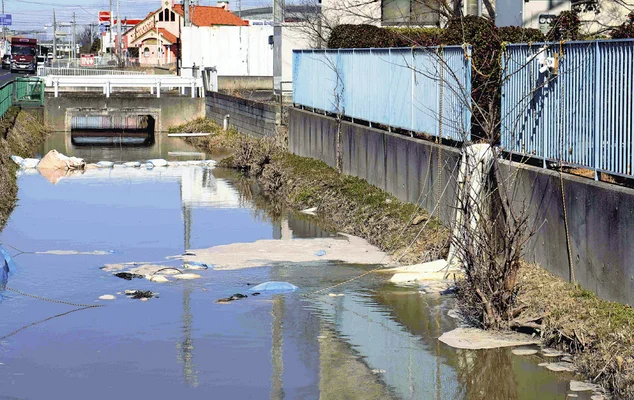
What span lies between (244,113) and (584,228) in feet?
78.3

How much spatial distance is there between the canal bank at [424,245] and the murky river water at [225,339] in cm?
43

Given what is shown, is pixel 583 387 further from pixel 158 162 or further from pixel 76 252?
pixel 158 162

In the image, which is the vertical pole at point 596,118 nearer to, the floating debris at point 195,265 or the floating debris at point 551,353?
the floating debris at point 551,353

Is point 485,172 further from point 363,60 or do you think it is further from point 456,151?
point 363,60

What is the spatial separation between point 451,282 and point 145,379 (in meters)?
4.55

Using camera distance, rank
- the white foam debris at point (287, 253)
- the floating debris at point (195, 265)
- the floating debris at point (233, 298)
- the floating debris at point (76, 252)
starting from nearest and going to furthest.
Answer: the floating debris at point (233, 298)
the floating debris at point (195, 265)
the white foam debris at point (287, 253)
the floating debris at point (76, 252)

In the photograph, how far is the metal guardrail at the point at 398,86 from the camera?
14.2 m

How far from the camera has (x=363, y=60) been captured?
19.6m

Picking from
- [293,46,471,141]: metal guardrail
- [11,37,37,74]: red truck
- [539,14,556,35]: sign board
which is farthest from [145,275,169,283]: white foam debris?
[11,37,37,74]: red truck

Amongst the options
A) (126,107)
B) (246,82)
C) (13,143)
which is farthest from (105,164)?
(246,82)

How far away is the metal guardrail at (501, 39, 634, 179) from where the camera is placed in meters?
9.41

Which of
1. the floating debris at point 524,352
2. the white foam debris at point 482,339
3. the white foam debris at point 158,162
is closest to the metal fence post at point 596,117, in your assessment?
the white foam debris at point 482,339

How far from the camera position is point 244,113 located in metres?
32.8

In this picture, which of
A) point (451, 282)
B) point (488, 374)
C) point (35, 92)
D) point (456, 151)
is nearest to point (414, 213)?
point (456, 151)
